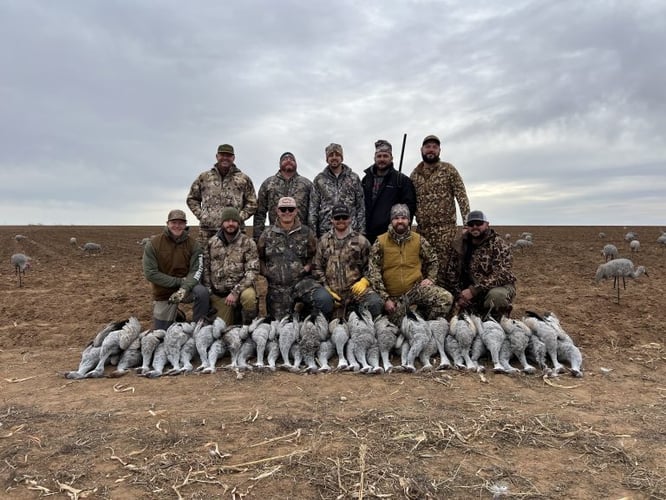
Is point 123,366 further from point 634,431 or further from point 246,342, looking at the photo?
point 634,431

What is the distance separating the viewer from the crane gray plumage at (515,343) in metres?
5.75

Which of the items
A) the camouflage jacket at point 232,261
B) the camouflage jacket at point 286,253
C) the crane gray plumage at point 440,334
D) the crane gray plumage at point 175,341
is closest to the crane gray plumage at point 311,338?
the camouflage jacket at point 286,253

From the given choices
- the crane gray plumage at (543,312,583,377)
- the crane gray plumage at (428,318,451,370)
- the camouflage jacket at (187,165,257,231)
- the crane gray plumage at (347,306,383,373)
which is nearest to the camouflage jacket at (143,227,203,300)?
the camouflage jacket at (187,165,257,231)

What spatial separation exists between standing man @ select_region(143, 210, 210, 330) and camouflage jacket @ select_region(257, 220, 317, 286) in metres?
1.04

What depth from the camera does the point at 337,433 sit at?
387 centimetres

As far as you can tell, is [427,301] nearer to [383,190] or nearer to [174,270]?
[383,190]

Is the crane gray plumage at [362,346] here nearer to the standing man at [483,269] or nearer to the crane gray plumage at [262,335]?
the crane gray plumage at [262,335]

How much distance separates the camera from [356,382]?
5156 mm

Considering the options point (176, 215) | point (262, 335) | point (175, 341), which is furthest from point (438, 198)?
point (175, 341)

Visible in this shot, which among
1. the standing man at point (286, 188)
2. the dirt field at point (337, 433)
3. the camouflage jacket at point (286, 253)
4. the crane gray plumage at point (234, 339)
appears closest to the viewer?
the dirt field at point (337, 433)

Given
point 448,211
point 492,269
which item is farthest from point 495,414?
→ point 448,211

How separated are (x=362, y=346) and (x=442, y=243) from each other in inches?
95.4

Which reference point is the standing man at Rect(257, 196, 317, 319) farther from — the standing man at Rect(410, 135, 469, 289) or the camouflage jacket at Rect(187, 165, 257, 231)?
the standing man at Rect(410, 135, 469, 289)

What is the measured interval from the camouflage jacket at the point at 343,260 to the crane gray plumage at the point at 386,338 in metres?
0.96
